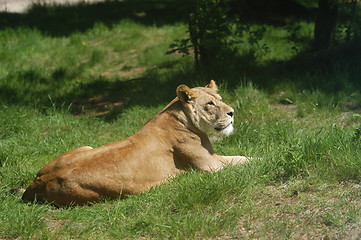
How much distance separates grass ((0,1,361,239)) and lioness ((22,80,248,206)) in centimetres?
15

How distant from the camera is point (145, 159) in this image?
5.55 meters

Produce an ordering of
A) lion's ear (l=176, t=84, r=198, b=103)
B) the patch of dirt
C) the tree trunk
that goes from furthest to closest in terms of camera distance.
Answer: the tree trunk < lion's ear (l=176, t=84, r=198, b=103) < the patch of dirt

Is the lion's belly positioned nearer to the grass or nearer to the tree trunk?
the grass

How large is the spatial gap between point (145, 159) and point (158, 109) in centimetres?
311

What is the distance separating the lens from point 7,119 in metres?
8.37

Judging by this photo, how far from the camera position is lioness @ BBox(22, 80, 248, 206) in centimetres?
525

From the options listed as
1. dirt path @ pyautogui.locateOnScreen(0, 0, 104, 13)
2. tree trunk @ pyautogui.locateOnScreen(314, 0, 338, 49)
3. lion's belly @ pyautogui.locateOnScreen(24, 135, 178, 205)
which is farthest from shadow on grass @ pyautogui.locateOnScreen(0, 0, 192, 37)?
lion's belly @ pyautogui.locateOnScreen(24, 135, 178, 205)

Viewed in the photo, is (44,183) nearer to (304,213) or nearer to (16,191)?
(16,191)

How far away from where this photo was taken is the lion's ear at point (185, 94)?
588 centimetres

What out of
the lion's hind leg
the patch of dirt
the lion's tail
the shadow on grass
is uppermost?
the patch of dirt

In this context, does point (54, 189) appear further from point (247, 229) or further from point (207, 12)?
point (207, 12)

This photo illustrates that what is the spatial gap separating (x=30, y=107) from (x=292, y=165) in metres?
5.38

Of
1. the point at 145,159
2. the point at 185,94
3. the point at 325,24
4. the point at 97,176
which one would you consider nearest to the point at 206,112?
the point at 185,94

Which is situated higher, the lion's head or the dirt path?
the lion's head
